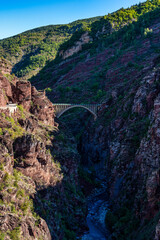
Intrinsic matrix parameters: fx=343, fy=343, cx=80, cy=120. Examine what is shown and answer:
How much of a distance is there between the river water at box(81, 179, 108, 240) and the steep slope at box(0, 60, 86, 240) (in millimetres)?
2120

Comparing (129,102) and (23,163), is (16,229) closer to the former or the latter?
(23,163)

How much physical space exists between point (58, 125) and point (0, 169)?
34244mm

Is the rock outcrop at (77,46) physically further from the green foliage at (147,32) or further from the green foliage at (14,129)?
the green foliage at (14,129)

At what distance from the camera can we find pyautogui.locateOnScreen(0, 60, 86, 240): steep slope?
41844 millimetres

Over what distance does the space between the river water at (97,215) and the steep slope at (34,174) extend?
2.12m

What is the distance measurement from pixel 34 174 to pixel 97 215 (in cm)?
1819

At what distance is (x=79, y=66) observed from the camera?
456 feet

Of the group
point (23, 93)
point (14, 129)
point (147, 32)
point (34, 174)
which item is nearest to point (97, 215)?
point (34, 174)

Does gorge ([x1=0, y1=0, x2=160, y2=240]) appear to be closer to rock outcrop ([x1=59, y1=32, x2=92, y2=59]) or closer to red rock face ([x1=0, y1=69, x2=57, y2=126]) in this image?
red rock face ([x1=0, y1=69, x2=57, y2=126])

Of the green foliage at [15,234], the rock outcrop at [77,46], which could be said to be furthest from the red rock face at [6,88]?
A: the rock outcrop at [77,46]

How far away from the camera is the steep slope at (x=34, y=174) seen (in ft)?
137

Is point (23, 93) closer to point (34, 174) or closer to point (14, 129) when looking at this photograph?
point (14, 129)

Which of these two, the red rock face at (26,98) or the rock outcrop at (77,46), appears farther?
the rock outcrop at (77,46)

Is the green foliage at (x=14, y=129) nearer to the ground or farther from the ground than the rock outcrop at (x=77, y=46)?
nearer to the ground
